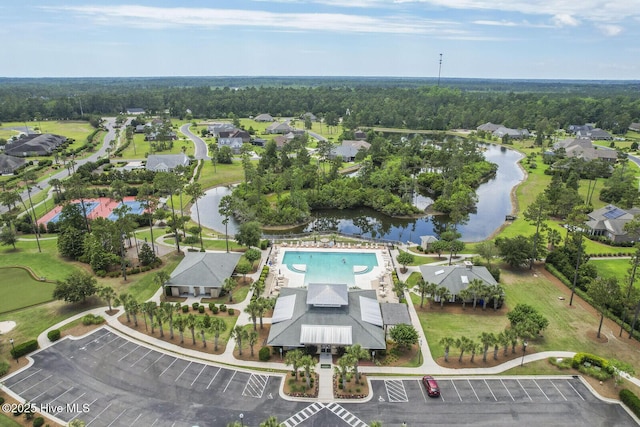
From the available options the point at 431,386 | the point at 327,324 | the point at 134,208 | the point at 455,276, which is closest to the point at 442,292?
the point at 455,276

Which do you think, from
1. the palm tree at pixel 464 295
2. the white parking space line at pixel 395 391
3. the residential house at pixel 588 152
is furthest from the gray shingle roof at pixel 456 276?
the residential house at pixel 588 152

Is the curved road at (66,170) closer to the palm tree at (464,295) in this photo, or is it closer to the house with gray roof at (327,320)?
the house with gray roof at (327,320)

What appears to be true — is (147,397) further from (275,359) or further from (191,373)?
(275,359)

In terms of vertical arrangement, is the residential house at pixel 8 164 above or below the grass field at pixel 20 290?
above

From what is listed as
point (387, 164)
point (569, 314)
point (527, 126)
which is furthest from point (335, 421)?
point (527, 126)

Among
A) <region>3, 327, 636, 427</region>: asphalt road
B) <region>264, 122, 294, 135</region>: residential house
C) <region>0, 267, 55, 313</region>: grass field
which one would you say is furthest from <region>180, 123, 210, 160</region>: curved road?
<region>3, 327, 636, 427</region>: asphalt road

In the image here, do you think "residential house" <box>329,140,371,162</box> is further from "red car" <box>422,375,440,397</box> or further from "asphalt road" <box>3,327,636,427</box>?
"asphalt road" <box>3,327,636,427</box>
